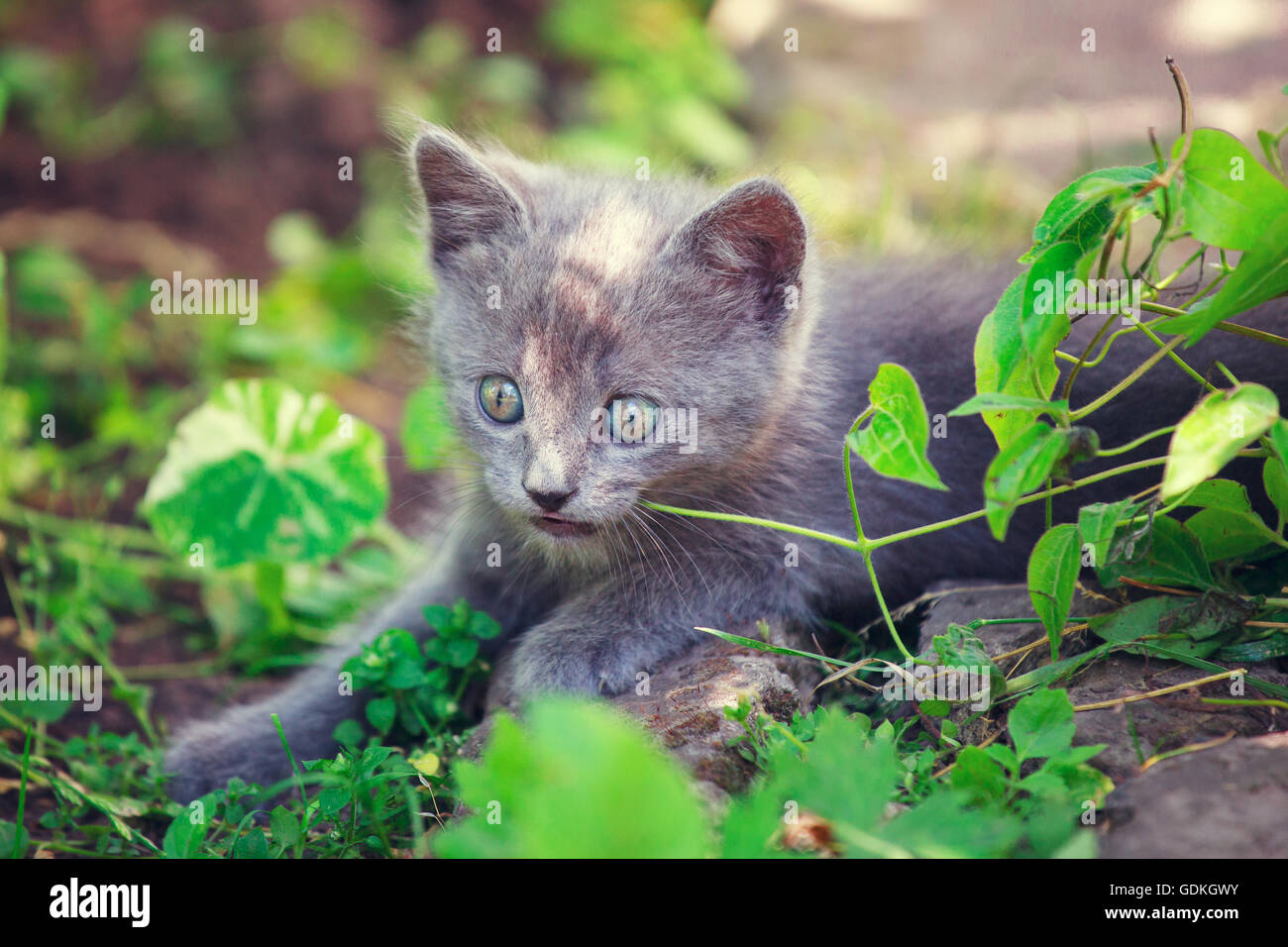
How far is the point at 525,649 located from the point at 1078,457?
4.78 ft

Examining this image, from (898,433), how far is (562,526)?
0.97 m

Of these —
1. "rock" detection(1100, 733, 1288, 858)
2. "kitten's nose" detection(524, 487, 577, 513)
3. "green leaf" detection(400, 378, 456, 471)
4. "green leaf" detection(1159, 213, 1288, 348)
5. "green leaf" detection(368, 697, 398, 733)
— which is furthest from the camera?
"green leaf" detection(400, 378, 456, 471)

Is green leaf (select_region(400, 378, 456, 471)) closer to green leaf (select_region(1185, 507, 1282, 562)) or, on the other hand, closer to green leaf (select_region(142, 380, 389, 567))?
green leaf (select_region(142, 380, 389, 567))

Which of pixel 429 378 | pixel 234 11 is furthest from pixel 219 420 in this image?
pixel 234 11

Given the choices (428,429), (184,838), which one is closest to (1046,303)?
(184,838)

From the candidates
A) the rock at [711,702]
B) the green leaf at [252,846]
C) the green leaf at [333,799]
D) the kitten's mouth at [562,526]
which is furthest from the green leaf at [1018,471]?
the green leaf at [252,846]

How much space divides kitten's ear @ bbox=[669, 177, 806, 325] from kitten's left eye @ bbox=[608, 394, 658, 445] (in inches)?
14.7

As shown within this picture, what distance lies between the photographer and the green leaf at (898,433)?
6.50 feet

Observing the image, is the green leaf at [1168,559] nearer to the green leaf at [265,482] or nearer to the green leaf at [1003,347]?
the green leaf at [1003,347]

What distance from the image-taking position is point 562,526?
105 inches

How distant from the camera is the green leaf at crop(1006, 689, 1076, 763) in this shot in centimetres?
194

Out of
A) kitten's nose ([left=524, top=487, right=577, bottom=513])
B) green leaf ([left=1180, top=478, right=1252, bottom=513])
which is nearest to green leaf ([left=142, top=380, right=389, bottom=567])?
kitten's nose ([left=524, top=487, right=577, bottom=513])

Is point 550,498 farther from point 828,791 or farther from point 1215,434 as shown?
point 1215,434
